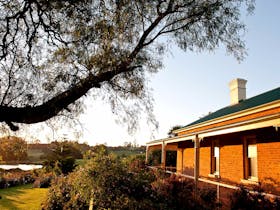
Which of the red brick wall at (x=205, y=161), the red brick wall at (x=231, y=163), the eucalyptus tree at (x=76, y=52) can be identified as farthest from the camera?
the red brick wall at (x=205, y=161)

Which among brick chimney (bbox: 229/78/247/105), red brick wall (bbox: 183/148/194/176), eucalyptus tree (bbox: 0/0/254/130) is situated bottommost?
red brick wall (bbox: 183/148/194/176)

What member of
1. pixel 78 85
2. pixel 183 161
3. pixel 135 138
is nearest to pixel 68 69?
pixel 78 85

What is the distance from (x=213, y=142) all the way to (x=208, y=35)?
10589mm

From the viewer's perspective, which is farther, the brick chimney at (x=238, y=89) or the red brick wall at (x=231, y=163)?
the brick chimney at (x=238, y=89)

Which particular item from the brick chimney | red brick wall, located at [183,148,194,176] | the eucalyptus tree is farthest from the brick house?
the eucalyptus tree

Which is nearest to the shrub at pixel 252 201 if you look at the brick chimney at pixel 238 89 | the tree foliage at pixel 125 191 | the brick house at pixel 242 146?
the tree foliage at pixel 125 191

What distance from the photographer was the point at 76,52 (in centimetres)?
557

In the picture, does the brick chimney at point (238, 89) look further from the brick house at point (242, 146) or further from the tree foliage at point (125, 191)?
the tree foliage at point (125, 191)

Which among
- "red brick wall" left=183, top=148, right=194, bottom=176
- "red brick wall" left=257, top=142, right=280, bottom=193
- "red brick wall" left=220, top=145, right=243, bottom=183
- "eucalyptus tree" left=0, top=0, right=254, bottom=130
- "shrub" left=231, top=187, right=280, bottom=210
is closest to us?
"eucalyptus tree" left=0, top=0, right=254, bottom=130

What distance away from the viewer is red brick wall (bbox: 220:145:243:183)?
1321 centimetres

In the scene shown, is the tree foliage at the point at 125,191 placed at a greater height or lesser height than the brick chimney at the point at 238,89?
lesser

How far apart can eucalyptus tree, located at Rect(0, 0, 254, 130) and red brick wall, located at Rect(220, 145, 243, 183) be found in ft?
27.9

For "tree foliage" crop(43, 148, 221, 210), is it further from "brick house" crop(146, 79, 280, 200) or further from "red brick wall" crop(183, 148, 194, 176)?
"red brick wall" crop(183, 148, 194, 176)

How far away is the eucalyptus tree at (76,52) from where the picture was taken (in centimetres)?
543
